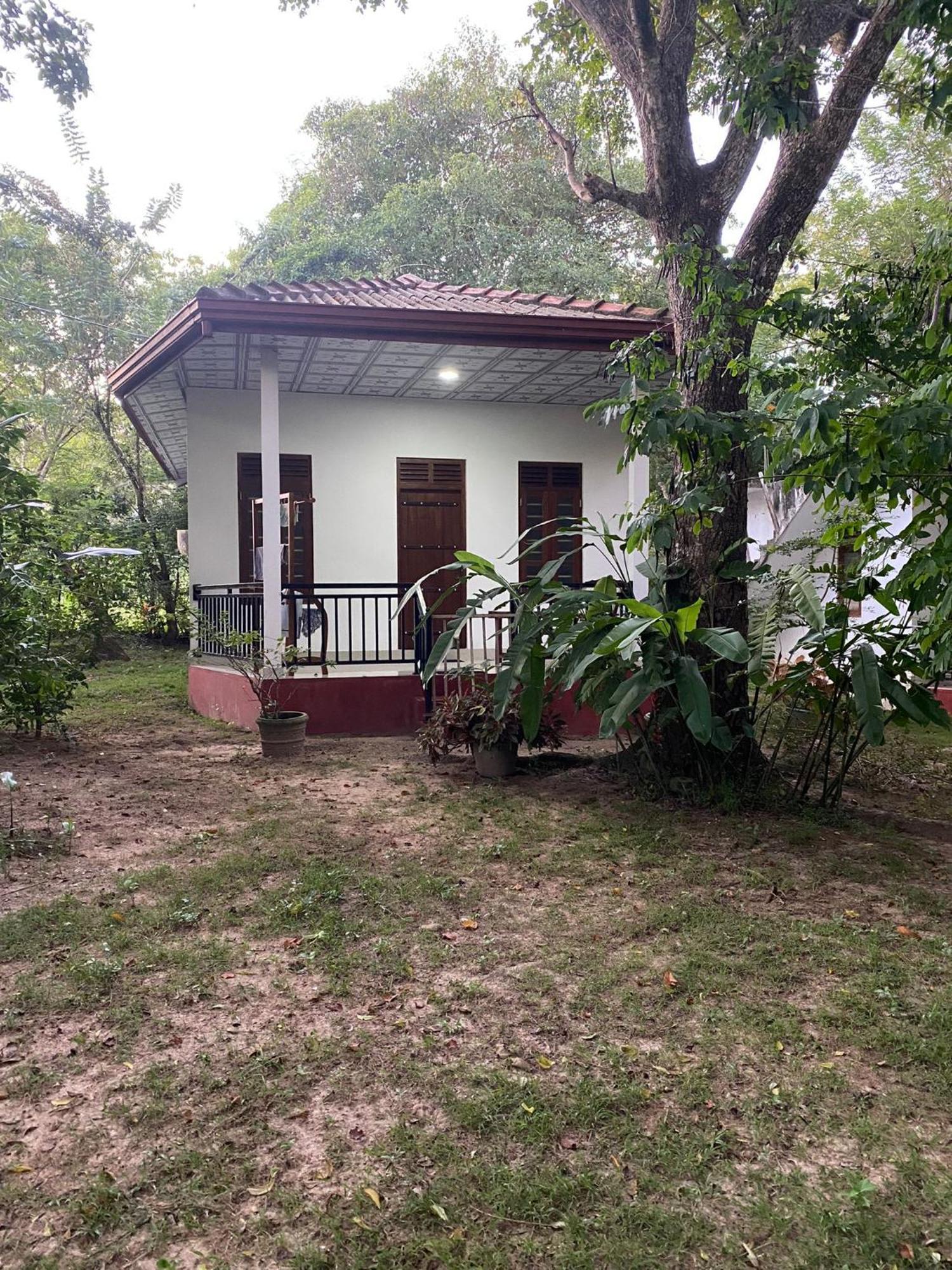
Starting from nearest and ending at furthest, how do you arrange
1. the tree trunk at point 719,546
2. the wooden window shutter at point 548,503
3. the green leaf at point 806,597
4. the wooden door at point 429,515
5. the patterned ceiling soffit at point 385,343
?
the green leaf at point 806,597
the tree trunk at point 719,546
the patterned ceiling soffit at point 385,343
the wooden door at point 429,515
the wooden window shutter at point 548,503

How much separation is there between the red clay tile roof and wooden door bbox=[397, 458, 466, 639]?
198 cm

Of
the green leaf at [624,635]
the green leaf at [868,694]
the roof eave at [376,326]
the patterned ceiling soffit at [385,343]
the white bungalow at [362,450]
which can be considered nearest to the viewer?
the green leaf at [868,694]

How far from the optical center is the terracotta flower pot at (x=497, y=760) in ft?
21.4

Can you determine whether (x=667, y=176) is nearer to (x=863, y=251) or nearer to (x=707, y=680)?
(x=707, y=680)

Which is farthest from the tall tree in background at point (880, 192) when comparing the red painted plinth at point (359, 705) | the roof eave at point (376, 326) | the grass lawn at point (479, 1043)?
the grass lawn at point (479, 1043)

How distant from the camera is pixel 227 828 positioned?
5289 mm

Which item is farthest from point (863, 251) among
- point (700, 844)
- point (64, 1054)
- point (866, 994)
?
point (64, 1054)

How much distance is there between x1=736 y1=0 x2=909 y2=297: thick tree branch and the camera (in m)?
5.92

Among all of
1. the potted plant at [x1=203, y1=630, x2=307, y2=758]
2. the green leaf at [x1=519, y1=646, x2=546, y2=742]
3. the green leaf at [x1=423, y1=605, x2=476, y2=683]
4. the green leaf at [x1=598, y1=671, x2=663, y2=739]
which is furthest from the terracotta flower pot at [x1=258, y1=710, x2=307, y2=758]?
the green leaf at [x1=598, y1=671, x2=663, y2=739]

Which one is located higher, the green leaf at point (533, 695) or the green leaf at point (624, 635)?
the green leaf at point (624, 635)

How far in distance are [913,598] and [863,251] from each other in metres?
18.3

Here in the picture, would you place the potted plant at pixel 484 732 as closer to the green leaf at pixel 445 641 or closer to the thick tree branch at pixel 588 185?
the green leaf at pixel 445 641

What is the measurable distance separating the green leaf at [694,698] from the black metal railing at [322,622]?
217cm

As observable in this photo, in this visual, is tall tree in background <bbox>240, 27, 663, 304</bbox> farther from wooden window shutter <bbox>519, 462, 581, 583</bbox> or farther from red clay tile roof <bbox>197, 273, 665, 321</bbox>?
wooden window shutter <bbox>519, 462, 581, 583</bbox>
